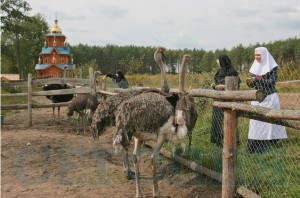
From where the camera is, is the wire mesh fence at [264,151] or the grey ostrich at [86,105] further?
the grey ostrich at [86,105]

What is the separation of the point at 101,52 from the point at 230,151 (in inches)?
2515

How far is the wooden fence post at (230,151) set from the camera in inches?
151

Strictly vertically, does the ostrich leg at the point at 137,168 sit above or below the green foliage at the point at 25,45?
below

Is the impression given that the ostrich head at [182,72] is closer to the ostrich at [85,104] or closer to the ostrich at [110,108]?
the ostrich at [110,108]

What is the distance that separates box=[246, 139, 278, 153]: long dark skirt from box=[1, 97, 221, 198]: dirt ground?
803mm

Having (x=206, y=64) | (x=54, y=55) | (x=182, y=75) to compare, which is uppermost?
(x=54, y=55)

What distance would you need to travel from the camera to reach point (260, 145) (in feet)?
16.7

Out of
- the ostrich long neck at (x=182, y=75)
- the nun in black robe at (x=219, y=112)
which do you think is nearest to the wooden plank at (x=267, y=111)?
the ostrich long neck at (x=182, y=75)

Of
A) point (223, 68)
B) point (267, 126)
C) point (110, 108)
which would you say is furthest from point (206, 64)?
point (110, 108)

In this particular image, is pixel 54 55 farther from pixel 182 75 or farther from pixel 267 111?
pixel 267 111

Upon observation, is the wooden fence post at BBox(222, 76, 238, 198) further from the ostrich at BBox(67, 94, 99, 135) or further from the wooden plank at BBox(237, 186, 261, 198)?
the ostrich at BBox(67, 94, 99, 135)

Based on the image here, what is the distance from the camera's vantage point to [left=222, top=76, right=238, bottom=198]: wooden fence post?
3.84 meters

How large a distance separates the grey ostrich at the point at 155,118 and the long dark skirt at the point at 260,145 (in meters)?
1.13

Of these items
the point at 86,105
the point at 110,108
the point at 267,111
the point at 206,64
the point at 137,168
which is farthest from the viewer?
the point at 206,64
